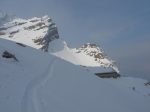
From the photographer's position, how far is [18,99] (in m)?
14.7

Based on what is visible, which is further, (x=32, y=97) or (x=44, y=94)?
(x=44, y=94)

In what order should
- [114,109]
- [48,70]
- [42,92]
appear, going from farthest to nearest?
[48,70]
[114,109]
[42,92]

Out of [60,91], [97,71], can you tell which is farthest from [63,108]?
[97,71]

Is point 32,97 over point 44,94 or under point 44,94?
under

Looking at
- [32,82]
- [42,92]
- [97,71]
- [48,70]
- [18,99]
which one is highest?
[97,71]

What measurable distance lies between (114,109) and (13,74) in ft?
24.4

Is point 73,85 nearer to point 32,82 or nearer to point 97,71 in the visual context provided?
point 32,82

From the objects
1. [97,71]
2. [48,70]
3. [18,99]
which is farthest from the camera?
[97,71]

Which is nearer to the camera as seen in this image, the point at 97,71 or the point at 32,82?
the point at 32,82

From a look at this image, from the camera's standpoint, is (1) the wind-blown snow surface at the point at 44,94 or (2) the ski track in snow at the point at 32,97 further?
(1) the wind-blown snow surface at the point at 44,94

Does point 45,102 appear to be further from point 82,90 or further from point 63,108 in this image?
point 82,90

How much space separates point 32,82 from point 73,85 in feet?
15.3

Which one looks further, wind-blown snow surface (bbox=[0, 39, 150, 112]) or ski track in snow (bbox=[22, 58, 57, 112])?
wind-blown snow surface (bbox=[0, 39, 150, 112])

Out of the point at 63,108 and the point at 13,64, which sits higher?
the point at 13,64
